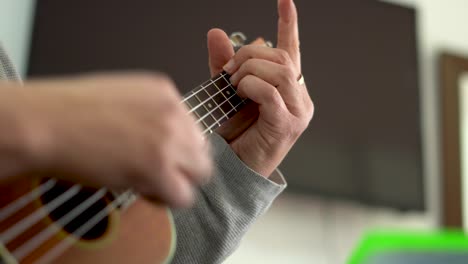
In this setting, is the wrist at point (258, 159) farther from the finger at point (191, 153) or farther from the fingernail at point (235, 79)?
the finger at point (191, 153)

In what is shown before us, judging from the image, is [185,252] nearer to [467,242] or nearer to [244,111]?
[244,111]

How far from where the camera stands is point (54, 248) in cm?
49

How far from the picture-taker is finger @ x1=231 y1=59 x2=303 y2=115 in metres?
0.78

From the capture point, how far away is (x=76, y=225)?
1.73 feet

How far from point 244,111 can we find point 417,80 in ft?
3.34

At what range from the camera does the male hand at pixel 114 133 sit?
351 millimetres

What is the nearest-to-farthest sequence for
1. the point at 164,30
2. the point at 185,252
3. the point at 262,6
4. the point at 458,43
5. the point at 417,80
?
the point at 185,252
the point at 164,30
the point at 262,6
the point at 417,80
the point at 458,43

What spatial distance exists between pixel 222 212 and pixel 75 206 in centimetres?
23

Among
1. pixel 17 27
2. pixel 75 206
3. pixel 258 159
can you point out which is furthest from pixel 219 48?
pixel 17 27

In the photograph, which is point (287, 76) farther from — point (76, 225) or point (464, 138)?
point (464, 138)

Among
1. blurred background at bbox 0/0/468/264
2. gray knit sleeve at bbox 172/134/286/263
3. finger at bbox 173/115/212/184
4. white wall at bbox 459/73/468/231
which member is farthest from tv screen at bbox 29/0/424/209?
finger at bbox 173/115/212/184

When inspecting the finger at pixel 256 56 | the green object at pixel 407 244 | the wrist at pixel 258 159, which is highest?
the finger at pixel 256 56

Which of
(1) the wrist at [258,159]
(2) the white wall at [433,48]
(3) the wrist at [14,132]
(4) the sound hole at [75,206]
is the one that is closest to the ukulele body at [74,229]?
(4) the sound hole at [75,206]

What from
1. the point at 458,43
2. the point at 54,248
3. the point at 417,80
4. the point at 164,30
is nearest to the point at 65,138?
the point at 54,248
